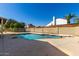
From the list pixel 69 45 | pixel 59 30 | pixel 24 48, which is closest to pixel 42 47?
pixel 24 48

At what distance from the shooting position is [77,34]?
7266 mm

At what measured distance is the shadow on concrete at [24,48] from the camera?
22.7 ft

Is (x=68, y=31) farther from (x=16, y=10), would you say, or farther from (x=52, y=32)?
(x=16, y=10)

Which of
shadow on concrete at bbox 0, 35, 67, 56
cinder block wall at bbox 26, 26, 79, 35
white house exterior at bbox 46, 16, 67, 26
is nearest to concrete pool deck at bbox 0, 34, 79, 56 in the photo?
shadow on concrete at bbox 0, 35, 67, 56

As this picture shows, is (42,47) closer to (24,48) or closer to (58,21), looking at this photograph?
(24,48)

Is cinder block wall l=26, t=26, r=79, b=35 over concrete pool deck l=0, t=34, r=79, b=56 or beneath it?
over

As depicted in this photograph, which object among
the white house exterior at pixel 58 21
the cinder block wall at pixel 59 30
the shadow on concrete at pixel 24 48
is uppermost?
the white house exterior at pixel 58 21

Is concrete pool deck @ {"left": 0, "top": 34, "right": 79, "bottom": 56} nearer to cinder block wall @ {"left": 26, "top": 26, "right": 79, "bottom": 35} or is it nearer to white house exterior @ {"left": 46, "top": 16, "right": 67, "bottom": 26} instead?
cinder block wall @ {"left": 26, "top": 26, "right": 79, "bottom": 35}

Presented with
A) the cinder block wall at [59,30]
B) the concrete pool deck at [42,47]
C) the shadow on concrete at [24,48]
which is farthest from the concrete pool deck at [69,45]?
the cinder block wall at [59,30]

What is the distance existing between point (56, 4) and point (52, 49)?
4.13 feet

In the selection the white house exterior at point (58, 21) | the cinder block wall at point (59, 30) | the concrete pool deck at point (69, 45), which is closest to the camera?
the concrete pool deck at point (69, 45)

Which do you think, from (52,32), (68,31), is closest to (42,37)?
(52,32)

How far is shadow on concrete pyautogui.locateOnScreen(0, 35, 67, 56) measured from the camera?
6934 millimetres

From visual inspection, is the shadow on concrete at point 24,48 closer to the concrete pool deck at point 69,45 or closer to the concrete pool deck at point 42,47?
the concrete pool deck at point 42,47
